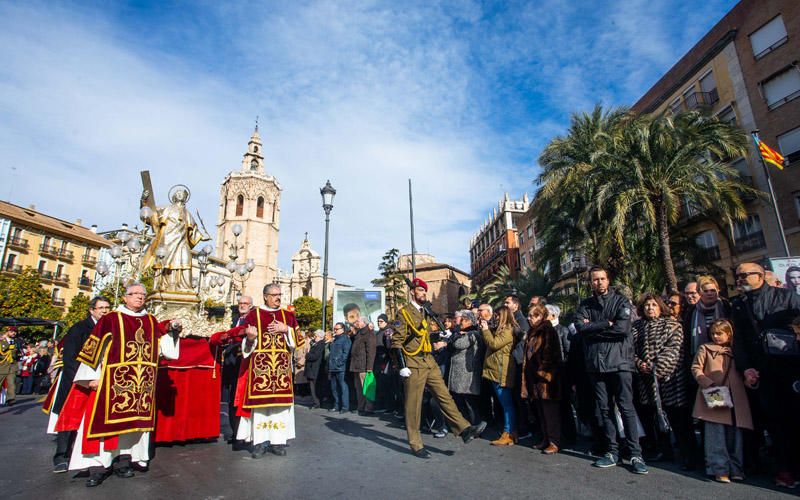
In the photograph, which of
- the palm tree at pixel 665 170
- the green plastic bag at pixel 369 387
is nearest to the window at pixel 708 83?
the palm tree at pixel 665 170

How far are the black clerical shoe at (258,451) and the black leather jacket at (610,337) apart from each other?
401 centimetres

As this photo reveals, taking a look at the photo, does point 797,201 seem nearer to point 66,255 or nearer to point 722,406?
point 722,406

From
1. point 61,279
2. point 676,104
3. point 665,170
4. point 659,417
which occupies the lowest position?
point 659,417

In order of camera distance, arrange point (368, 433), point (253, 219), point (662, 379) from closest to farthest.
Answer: point (662, 379) < point (368, 433) < point (253, 219)

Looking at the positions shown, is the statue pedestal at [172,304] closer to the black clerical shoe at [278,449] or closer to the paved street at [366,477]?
the paved street at [366,477]

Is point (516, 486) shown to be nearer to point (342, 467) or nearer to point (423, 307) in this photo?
point (342, 467)

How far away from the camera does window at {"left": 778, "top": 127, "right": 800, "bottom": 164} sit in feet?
60.5

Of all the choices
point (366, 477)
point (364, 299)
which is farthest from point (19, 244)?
point (366, 477)

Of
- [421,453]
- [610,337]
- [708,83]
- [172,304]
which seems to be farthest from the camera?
[708,83]

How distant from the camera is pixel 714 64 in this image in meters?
22.5

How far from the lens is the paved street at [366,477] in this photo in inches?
151

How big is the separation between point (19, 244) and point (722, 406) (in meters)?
56.1

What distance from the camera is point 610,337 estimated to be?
4.80 metres

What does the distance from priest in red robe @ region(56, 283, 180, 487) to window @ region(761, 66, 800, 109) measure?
82.6 ft
